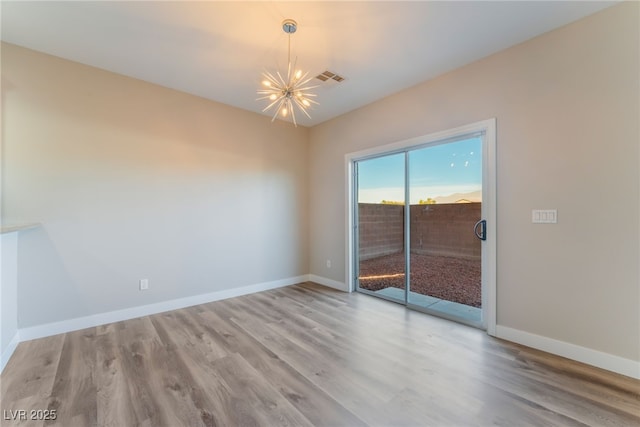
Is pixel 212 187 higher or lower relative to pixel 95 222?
higher

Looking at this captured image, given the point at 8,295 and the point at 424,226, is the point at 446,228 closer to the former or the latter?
the point at 424,226

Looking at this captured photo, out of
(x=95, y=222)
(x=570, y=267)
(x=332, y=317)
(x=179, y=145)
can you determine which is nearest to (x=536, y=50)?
(x=570, y=267)

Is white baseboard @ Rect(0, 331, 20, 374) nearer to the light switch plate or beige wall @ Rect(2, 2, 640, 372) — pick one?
beige wall @ Rect(2, 2, 640, 372)

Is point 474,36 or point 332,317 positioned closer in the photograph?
point 474,36

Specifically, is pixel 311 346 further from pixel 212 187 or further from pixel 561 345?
pixel 212 187

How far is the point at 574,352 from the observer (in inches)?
86.4

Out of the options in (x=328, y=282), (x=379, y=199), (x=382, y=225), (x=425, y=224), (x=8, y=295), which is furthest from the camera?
(x=328, y=282)

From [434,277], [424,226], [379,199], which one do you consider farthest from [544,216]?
[379,199]

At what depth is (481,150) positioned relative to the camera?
9.29 ft

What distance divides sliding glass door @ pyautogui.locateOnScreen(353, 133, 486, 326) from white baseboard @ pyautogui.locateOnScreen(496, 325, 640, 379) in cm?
33

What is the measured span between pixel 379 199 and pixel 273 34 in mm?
2600

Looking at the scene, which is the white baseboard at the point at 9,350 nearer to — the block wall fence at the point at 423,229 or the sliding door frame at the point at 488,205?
the block wall fence at the point at 423,229

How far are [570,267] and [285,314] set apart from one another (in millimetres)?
2910

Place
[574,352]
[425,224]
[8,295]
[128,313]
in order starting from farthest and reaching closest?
[425,224] → [128,313] → [8,295] → [574,352]
